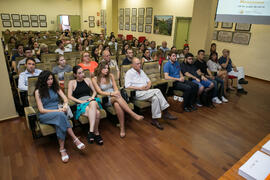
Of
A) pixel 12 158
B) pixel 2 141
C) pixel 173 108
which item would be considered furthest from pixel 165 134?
pixel 2 141

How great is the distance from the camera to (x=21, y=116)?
12.3 ft

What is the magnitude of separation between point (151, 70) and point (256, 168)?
3.06 m

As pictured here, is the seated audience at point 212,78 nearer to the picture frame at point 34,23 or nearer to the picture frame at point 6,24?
the picture frame at point 34,23

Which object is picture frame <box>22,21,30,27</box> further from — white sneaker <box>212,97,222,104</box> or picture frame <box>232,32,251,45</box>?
white sneaker <box>212,97,222,104</box>

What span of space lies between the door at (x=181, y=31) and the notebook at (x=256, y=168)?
810 centimetres

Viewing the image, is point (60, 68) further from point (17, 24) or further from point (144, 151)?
point (17, 24)

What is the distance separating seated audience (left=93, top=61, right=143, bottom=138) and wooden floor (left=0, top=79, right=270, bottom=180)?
368 mm

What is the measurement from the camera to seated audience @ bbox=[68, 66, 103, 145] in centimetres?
292

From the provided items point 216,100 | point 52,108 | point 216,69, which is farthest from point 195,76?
point 52,108

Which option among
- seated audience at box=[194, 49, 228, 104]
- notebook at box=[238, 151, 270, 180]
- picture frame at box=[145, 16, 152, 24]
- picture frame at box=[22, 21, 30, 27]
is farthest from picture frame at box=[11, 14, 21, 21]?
notebook at box=[238, 151, 270, 180]

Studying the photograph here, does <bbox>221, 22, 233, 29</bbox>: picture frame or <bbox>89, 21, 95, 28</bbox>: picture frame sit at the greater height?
<bbox>89, 21, 95, 28</bbox>: picture frame

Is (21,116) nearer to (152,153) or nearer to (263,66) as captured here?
(152,153)

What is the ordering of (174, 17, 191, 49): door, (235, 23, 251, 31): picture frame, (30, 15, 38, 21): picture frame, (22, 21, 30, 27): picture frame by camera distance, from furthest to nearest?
(30, 15, 38, 21): picture frame
(22, 21, 30, 27): picture frame
(174, 17, 191, 49): door
(235, 23, 251, 31): picture frame

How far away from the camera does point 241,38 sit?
24.1ft
